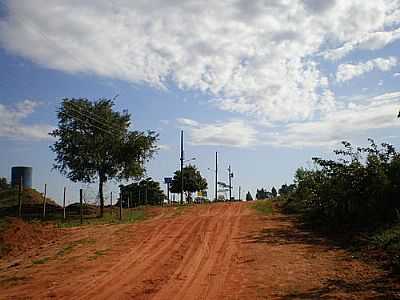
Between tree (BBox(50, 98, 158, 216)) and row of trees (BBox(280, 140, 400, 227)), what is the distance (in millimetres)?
16290

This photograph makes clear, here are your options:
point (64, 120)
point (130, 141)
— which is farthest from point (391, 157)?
point (64, 120)

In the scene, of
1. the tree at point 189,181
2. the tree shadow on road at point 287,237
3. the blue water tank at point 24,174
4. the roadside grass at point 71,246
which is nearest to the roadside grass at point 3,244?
the roadside grass at point 71,246

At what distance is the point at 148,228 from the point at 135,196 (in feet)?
139

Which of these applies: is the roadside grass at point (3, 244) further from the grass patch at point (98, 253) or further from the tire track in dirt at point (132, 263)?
the tire track in dirt at point (132, 263)

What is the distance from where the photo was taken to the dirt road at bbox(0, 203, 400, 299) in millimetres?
9176

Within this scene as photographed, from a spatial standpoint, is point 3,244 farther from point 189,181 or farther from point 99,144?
point 189,181

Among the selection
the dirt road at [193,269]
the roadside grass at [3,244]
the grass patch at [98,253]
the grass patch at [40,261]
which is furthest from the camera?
the roadside grass at [3,244]

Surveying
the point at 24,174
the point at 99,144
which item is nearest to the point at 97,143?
the point at 99,144

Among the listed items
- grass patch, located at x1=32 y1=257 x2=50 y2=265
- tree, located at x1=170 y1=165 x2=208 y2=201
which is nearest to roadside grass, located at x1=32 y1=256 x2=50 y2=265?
grass patch, located at x1=32 y1=257 x2=50 y2=265

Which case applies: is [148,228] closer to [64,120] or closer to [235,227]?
[235,227]

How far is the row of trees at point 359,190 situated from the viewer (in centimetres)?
1847

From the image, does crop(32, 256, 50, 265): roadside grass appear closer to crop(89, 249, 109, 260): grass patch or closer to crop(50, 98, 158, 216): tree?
crop(89, 249, 109, 260): grass patch

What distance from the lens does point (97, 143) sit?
33969mm

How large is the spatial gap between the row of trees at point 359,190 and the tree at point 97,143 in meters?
16.3
